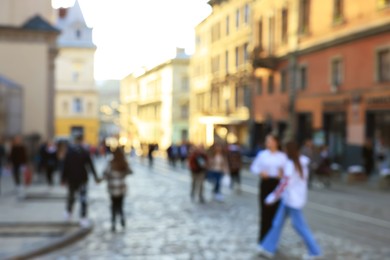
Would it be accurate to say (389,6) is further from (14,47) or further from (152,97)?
(152,97)

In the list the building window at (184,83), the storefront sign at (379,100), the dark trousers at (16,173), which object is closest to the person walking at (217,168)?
the dark trousers at (16,173)

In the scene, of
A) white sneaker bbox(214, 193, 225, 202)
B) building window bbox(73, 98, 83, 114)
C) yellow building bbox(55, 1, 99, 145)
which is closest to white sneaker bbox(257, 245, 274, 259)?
white sneaker bbox(214, 193, 225, 202)

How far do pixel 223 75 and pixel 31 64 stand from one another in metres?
24.4

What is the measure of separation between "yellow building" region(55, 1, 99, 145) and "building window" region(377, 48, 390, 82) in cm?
4179

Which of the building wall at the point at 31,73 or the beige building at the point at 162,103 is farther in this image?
the beige building at the point at 162,103

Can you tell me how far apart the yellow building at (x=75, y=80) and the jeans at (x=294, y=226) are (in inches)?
2184

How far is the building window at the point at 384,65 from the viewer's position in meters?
25.7

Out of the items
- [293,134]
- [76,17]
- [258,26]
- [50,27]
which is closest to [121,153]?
[50,27]

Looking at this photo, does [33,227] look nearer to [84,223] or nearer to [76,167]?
[84,223]

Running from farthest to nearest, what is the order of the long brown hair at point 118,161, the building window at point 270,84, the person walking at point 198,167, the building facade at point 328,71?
the building window at point 270,84 → the building facade at point 328,71 → the person walking at point 198,167 → the long brown hair at point 118,161

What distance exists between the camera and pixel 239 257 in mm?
9047

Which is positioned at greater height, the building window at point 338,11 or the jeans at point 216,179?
the building window at point 338,11

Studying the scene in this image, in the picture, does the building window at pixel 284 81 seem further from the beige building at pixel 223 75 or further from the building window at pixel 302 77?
the beige building at pixel 223 75

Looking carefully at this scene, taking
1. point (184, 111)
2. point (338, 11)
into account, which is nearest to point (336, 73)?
point (338, 11)
